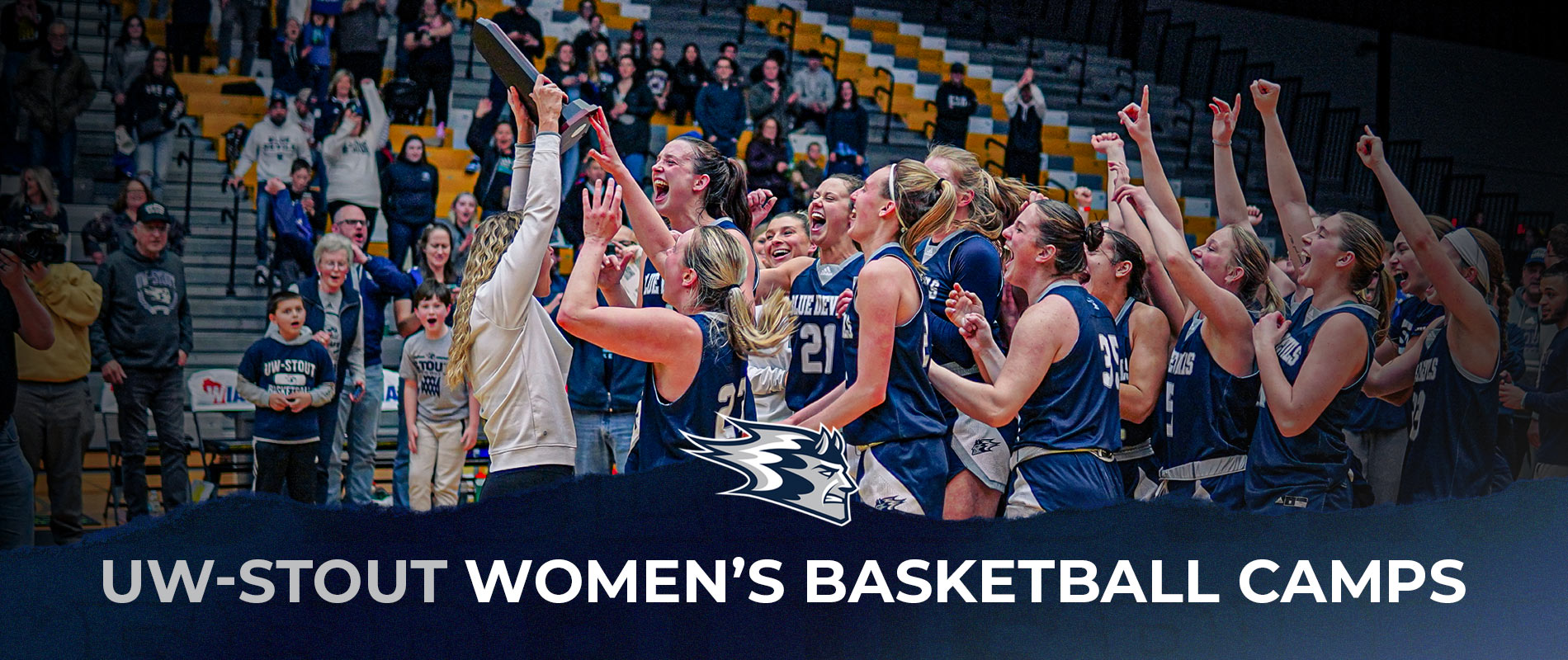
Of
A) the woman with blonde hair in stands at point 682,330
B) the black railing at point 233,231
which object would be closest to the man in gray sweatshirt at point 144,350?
the black railing at point 233,231

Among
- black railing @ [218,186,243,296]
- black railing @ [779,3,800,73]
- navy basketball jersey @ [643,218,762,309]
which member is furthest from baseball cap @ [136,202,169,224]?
black railing @ [779,3,800,73]

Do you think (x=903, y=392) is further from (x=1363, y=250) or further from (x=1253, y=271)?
(x=1363, y=250)

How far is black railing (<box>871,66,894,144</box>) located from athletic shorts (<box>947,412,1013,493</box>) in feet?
24.3

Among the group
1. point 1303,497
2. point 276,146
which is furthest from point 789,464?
point 276,146

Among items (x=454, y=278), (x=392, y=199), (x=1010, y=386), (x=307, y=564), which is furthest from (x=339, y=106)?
(x=1010, y=386)

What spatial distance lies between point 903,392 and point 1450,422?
85.8 inches

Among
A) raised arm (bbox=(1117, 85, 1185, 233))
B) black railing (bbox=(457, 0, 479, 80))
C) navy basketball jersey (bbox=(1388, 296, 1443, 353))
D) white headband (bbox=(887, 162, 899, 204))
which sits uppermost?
black railing (bbox=(457, 0, 479, 80))

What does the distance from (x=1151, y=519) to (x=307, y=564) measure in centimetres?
274

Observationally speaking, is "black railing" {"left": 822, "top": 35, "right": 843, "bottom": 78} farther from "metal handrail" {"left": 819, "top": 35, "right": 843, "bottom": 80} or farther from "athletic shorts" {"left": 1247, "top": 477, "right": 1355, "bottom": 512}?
"athletic shorts" {"left": 1247, "top": 477, "right": 1355, "bottom": 512}

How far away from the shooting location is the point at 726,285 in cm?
417

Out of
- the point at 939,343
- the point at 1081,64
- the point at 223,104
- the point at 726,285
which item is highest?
the point at 1081,64

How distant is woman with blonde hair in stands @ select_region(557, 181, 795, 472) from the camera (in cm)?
402

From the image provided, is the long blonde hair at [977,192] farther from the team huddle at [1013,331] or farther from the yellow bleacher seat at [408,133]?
the yellow bleacher seat at [408,133]

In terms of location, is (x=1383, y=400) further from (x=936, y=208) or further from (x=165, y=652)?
(x=165, y=652)
